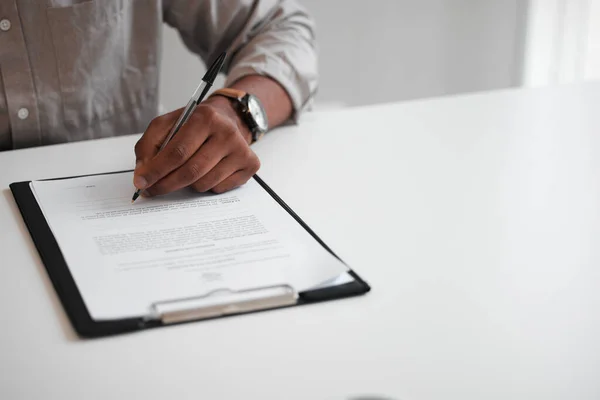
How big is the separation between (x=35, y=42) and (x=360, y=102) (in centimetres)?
159

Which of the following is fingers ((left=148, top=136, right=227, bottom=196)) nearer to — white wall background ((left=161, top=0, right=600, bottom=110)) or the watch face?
the watch face

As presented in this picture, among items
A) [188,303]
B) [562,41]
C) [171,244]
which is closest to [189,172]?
[171,244]

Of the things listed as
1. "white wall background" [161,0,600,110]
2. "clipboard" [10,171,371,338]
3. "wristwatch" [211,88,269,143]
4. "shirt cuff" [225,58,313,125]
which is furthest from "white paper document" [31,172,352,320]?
"white wall background" [161,0,600,110]

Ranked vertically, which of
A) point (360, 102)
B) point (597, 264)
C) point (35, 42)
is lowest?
point (360, 102)

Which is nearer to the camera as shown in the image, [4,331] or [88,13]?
[4,331]

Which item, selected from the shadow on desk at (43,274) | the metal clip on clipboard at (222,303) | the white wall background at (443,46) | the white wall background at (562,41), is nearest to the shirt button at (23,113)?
the shadow on desk at (43,274)

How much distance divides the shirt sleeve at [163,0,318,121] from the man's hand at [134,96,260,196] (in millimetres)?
265

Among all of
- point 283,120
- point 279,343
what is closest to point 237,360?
point 279,343

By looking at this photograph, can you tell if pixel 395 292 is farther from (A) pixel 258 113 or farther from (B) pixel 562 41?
(B) pixel 562 41

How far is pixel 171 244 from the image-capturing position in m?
0.72

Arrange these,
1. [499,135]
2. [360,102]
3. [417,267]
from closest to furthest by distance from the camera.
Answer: [417,267], [499,135], [360,102]

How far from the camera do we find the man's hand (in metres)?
0.83

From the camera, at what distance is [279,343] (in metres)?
0.58

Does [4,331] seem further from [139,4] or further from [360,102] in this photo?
[360,102]
